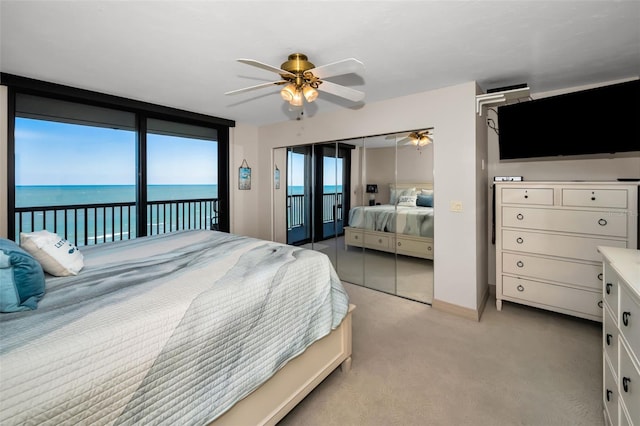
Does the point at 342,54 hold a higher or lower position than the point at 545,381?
higher

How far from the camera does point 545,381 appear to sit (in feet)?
6.26

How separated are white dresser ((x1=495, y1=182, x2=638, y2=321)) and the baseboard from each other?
426mm

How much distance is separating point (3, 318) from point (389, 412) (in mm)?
1865

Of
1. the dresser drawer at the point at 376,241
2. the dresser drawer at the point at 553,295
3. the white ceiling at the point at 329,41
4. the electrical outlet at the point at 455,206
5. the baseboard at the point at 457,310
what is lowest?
the baseboard at the point at 457,310

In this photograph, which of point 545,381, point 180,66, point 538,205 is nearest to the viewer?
point 545,381

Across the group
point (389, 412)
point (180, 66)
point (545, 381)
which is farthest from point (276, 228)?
point (545, 381)

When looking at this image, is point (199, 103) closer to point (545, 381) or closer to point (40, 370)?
point (40, 370)

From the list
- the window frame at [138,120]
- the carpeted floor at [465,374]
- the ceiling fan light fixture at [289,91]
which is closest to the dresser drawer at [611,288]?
the carpeted floor at [465,374]

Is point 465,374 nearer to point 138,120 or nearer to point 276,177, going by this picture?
point 276,177

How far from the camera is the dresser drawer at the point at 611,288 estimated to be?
134 cm

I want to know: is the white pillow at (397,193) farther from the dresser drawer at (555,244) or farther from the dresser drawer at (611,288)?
the dresser drawer at (611,288)

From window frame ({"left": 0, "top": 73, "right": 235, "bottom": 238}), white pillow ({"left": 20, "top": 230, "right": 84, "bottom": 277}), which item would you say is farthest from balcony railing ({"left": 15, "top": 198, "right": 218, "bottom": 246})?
white pillow ({"left": 20, "top": 230, "right": 84, "bottom": 277})

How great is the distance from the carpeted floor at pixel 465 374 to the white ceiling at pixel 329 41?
92.3 inches

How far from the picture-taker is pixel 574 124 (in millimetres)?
2557
